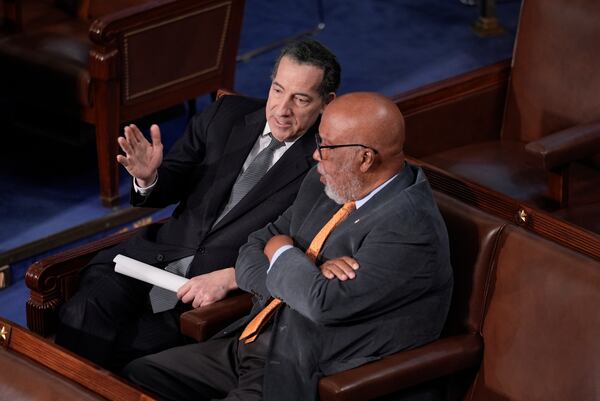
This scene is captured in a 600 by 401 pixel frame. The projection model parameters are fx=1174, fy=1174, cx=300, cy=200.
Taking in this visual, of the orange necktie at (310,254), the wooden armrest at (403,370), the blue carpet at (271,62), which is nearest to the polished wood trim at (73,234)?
the blue carpet at (271,62)

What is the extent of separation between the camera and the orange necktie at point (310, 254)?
110 inches

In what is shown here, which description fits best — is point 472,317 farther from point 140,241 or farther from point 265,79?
point 265,79

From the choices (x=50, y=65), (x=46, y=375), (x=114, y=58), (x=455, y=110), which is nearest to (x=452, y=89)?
(x=455, y=110)

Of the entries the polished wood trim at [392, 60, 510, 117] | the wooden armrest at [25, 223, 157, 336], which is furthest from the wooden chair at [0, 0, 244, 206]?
the wooden armrest at [25, 223, 157, 336]

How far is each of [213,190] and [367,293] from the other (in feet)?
2.66

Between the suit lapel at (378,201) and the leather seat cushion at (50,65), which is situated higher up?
the suit lapel at (378,201)

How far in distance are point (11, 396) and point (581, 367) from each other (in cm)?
124

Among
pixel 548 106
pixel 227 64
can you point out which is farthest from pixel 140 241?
pixel 227 64

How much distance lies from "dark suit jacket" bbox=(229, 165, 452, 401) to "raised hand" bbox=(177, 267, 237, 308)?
0.89 ft

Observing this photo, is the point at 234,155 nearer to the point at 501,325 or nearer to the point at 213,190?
the point at 213,190

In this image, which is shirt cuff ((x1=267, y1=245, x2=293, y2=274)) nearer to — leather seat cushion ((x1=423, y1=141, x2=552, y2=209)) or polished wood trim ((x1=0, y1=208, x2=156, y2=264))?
leather seat cushion ((x1=423, y1=141, x2=552, y2=209))

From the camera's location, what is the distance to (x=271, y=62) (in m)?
6.09

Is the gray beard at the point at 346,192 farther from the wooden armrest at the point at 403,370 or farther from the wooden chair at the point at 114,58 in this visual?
the wooden chair at the point at 114,58

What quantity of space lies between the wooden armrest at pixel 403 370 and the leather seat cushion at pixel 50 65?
91.2 inches
